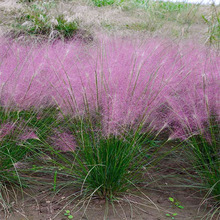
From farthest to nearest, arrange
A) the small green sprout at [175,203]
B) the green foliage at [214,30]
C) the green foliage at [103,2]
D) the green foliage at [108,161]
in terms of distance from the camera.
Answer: the green foliage at [103,2]
the green foliage at [214,30]
the small green sprout at [175,203]
the green foliage at [108,161]

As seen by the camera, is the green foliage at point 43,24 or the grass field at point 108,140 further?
the green foliage at point 43,24

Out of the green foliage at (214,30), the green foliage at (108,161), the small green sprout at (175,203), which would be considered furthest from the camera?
the green foliage at (214,30)

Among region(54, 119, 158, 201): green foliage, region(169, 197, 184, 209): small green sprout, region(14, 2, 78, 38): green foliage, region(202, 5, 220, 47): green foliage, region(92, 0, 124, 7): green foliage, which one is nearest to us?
region(54, 119, 158, 201): green foliage

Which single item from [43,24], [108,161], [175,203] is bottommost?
[175,203]

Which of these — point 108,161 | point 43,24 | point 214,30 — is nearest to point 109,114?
point 108,161

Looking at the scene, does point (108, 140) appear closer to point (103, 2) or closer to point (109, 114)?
point (109, 114)

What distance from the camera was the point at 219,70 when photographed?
1.89m

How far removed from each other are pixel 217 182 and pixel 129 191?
53 centimetres

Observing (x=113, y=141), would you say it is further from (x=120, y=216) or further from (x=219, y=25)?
(x=219, y=25)

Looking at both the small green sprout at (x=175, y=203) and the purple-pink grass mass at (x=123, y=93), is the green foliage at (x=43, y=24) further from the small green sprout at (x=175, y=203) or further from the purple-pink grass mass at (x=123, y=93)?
the small green sprout at (x=175, y=203)

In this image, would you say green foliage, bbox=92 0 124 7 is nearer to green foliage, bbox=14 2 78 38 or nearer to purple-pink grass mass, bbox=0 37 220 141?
green foliage, bbox=14 2 78 38

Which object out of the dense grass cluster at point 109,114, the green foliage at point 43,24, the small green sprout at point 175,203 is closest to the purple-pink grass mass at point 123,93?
the dense grass cluster at point 109,114

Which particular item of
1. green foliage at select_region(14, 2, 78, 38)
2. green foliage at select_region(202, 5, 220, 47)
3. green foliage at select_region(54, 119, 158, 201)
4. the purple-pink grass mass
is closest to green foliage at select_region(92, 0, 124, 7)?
green foliage at select_region(14, 2, 78, 38)

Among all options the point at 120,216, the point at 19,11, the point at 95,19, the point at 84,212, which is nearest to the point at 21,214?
the point at 84,212
